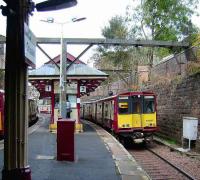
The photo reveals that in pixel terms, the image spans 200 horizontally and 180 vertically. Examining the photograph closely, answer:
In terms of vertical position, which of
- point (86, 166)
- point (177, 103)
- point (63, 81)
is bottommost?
point (86, 166)

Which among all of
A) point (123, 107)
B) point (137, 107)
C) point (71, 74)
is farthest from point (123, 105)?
point (71, 74)

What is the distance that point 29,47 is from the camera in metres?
7.37

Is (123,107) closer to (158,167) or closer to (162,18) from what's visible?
(158,167)

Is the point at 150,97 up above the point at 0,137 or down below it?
above

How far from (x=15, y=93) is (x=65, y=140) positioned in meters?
6.46

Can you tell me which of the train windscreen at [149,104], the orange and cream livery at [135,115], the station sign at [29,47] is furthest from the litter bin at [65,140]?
the train windscreen at [149,104]

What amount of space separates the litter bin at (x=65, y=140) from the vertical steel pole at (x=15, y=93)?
5856 millimetres

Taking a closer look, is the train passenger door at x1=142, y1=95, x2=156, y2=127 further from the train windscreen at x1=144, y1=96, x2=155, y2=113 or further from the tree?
the tree

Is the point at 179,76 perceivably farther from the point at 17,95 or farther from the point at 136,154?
the point at 17,95

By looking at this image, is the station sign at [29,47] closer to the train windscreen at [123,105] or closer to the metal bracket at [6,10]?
the metal bracket at [6,10]

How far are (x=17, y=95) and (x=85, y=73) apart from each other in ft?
68.0

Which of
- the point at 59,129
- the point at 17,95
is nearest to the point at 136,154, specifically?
the point at 59,129

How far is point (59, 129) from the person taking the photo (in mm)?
13305

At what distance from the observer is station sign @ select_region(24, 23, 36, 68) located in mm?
7183
